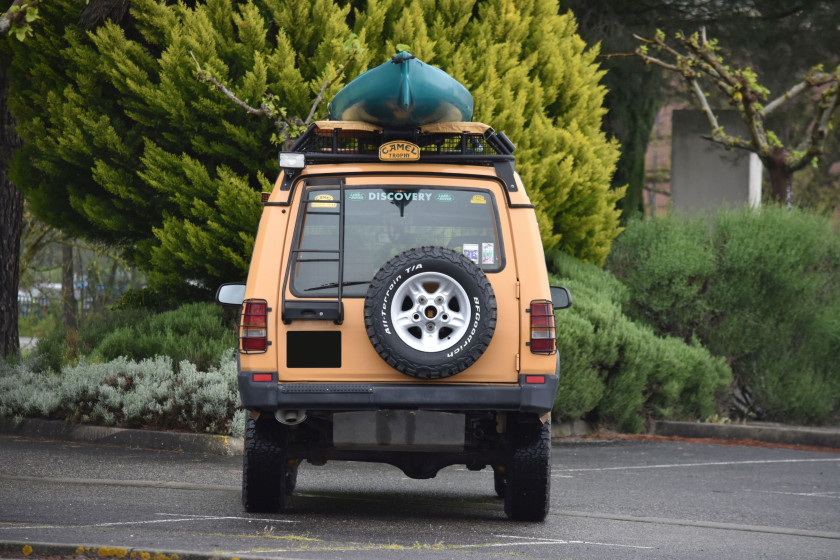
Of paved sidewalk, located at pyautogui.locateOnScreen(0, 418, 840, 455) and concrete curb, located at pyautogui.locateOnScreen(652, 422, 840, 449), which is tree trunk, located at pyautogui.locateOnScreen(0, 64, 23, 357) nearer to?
paved sidewalk, located at pyautogui.locateOnScreen(0, 418, 840, 455)

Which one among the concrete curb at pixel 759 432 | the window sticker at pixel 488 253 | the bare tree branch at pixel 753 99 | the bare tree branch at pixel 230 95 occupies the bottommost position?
the concrete curb at pixel 759 432

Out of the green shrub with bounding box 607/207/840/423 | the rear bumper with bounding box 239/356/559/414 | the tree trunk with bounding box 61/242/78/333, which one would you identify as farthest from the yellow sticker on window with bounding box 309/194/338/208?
the tree trunk with bounding box 61/242/78/333

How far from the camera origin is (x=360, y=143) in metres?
7.57

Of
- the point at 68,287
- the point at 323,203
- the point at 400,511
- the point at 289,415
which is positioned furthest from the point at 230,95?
the point at 68,287

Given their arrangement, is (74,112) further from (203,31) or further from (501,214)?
(501,214)

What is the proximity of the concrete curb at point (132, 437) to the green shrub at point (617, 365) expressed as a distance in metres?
4.00

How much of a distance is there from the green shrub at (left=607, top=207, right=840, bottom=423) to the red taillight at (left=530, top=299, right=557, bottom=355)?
9.31 metres

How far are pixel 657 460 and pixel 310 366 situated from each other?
648cm

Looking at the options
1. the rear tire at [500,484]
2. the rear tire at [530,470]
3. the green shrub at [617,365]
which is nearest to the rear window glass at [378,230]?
the rear tire at [530,470]

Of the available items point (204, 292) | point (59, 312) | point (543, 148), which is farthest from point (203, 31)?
point (59, 312)

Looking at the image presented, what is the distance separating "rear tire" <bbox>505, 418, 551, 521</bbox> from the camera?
725 centimetres

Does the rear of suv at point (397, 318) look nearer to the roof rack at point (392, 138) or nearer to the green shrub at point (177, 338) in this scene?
the roof rack at point (392, 138)

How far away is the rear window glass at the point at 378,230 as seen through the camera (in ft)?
22.6

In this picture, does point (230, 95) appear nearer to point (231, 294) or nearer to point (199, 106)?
point (199, 106)
